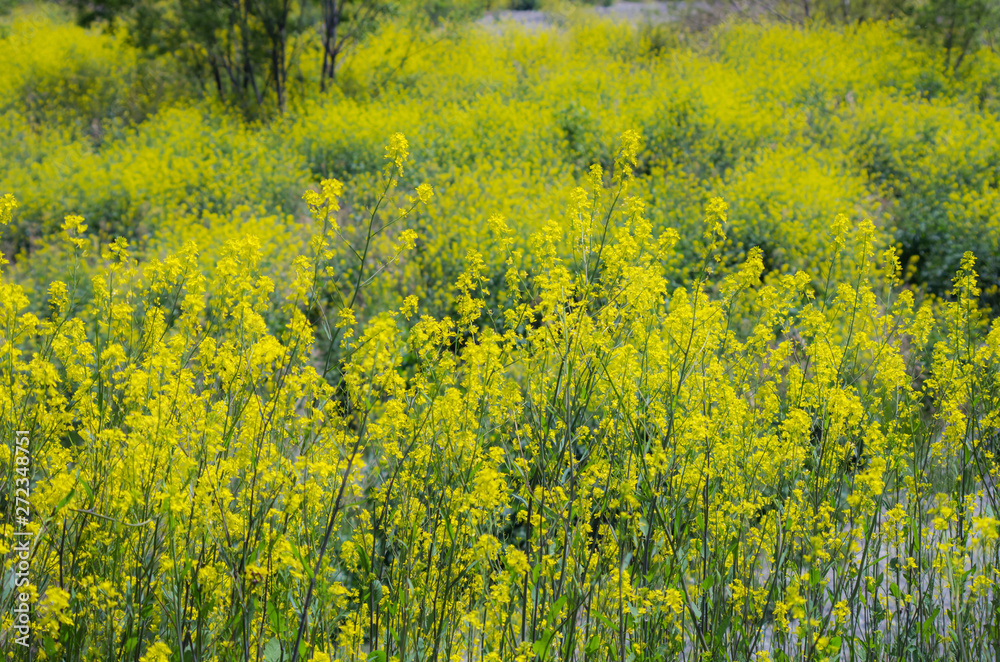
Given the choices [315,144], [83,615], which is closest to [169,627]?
[83,615]

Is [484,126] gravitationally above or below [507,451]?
above

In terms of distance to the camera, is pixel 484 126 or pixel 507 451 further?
pixel 484 126

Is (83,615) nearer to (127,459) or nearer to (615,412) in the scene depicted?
(127,459)

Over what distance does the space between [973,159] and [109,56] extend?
14.6 m

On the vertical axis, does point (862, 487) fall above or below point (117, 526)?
above

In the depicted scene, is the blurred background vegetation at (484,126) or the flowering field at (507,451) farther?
the blurred background vegetation at (484,126)

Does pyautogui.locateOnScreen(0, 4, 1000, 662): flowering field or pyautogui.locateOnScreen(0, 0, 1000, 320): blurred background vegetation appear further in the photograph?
pyautogui.locateOnScreen(0, 0, 1000, 320): blurred background vegetation

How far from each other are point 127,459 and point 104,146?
31.4 ft

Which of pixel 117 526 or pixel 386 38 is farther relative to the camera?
pixel 386 38

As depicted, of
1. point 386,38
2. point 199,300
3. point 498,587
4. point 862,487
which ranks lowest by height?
point 498,587

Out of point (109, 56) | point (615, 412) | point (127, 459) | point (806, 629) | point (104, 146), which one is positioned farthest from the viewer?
point (109, 56)

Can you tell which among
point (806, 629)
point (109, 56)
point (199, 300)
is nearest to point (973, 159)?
point (806, 629)

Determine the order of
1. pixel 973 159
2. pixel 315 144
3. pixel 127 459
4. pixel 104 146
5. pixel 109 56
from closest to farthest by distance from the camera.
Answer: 1. pixel 127 459
2. pixel 973 159
3. pixel 315 144
4. pixel 104 146
5. pixel 109 56

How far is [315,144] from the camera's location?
9.55 m
